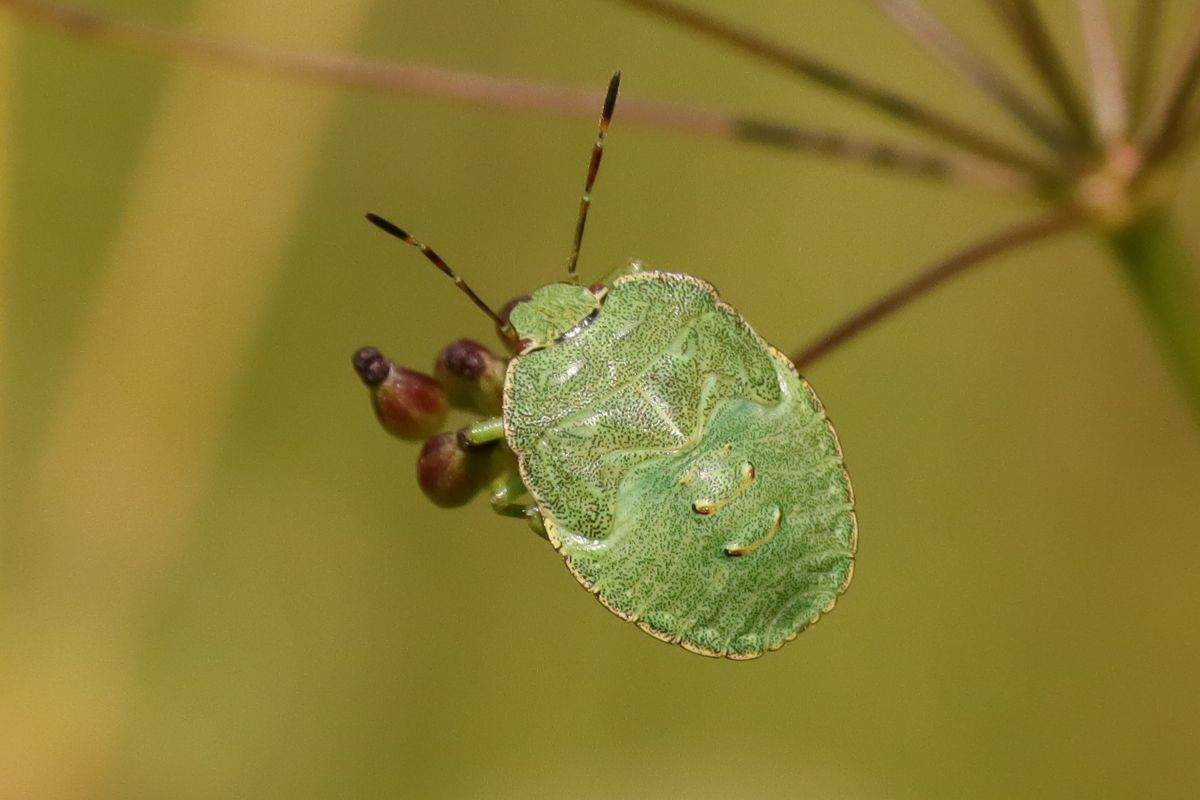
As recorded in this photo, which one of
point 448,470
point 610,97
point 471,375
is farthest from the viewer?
point 610,97

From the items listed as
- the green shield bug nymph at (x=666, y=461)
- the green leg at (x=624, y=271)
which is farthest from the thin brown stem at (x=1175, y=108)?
the green leg at (x=624, y=271)

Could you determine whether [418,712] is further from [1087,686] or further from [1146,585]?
[1146,585]

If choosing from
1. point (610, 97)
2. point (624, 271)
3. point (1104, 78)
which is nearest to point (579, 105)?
point (610, 97)

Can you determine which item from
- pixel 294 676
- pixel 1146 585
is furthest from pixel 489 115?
pixel 1146 585

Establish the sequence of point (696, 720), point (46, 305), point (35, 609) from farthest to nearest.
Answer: point (46, 305), point (696, 720), point (35, 609)

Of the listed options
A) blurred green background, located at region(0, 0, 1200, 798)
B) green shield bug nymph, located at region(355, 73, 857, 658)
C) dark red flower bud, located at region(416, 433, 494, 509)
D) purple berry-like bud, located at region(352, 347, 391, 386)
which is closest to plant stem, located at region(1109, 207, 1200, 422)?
green shield bug nymph, located at region(355, 73, 857, 658)

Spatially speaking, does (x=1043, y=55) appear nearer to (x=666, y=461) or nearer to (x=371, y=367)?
(x=666, y=461)
